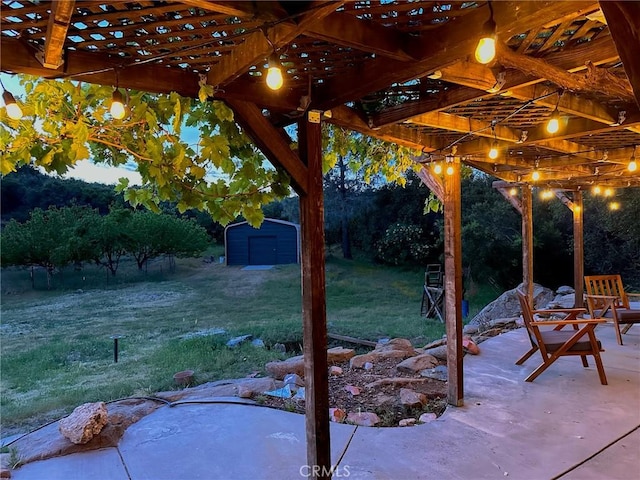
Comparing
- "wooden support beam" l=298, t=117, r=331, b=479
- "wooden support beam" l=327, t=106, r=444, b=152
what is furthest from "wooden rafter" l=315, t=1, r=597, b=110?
"wooden support beam" l=327, t=106, r=444, b=152

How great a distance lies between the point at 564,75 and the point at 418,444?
2.23 meters

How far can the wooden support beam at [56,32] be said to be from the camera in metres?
1.11

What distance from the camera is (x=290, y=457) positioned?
8.02 feet

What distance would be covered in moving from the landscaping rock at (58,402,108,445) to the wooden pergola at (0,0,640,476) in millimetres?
1537

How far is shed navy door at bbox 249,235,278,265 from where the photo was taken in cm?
1591

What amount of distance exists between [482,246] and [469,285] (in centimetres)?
130

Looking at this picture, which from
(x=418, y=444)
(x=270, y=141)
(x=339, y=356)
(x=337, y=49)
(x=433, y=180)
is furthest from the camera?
(x=339, y=356)

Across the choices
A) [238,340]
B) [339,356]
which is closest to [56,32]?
[339,356]

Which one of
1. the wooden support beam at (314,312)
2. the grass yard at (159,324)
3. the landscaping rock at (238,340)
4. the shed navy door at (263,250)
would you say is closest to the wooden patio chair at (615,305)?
the grass yard at (159,324)

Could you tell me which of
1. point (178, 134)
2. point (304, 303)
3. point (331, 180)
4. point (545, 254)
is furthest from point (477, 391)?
point (331, 180)

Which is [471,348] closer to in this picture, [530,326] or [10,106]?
[530,326]

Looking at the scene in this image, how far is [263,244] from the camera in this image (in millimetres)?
15992

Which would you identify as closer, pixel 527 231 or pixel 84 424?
pixel 84 424

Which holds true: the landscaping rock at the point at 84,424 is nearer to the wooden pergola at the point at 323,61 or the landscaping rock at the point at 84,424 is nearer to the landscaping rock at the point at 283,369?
the wooden pergola at the point at 323,61
